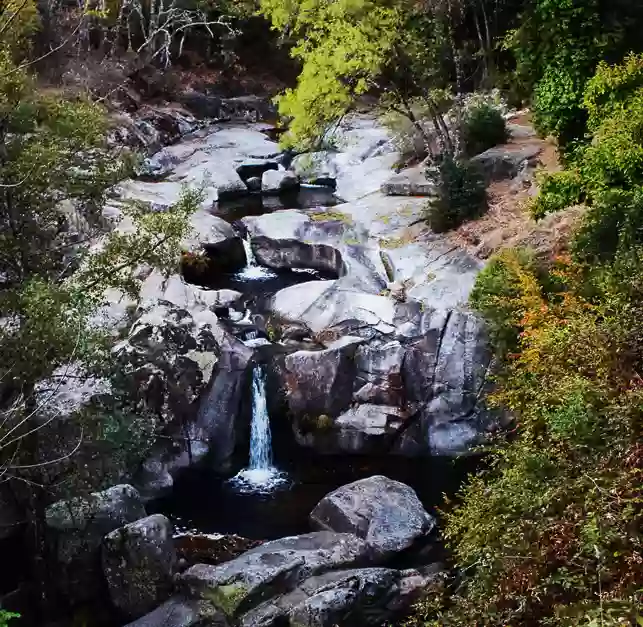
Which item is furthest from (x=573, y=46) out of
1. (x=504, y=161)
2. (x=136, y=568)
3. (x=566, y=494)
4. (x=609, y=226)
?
(x=136, y=568)

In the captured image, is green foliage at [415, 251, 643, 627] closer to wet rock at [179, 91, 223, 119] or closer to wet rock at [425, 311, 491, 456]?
wet rock at [425, 311, 491, 456]

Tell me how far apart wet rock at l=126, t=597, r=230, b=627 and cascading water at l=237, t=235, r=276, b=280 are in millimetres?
10054

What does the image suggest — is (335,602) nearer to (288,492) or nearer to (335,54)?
(288,492)

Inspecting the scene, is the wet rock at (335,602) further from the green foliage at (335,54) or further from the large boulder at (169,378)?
the green foliage at (335,54)

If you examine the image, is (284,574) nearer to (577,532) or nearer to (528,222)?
(577,532)

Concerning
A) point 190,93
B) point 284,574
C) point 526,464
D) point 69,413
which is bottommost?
point 284,574

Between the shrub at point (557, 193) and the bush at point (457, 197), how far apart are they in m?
2.35

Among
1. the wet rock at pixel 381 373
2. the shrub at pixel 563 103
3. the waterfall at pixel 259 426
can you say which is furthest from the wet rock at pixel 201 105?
the wet rock at pixel 381 373

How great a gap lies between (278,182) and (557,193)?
12.2 metres

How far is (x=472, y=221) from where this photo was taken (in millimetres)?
16359

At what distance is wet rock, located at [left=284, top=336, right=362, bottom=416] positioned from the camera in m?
14.0

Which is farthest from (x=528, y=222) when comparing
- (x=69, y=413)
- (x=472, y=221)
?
(x=69, y=413)

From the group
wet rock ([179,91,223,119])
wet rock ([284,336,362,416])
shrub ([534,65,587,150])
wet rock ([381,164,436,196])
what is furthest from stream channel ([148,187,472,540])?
wet rock ([179,91,223,119])

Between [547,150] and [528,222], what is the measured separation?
396 cm
